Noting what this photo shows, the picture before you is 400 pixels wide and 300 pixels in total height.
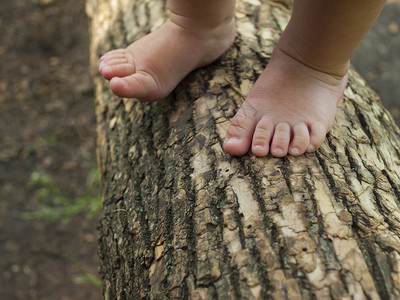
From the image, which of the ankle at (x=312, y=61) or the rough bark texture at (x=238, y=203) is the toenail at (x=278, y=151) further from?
the ankle at (x=312, y=61)

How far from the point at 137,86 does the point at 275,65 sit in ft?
1.28

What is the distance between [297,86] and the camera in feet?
3.81

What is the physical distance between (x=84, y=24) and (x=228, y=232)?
2614mm

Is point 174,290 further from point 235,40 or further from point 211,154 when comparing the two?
point 235,40

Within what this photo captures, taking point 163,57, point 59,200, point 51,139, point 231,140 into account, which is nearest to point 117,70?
point 163,57

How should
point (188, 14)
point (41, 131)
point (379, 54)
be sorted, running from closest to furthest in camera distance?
1. point (188, 14)
2. point (41, 131)
3. point (379, 54)

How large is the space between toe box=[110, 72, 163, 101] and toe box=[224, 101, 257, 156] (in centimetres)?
28

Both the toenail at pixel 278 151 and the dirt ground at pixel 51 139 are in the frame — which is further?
the dirt ground at pixel 51 139

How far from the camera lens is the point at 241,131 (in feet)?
3.58

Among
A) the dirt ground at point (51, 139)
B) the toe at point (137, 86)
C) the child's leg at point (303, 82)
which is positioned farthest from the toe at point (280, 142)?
the dirt ground at point (51, 139)

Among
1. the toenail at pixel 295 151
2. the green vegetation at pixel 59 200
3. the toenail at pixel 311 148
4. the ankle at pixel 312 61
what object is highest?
the ankle at pixel 312 61

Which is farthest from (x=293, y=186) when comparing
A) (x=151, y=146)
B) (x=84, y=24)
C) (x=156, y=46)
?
(x=84, y=24)

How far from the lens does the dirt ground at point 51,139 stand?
209 cm

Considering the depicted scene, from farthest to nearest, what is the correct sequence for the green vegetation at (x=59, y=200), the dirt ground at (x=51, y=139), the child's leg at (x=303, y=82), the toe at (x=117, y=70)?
1. the green vegetation at (x=59, y=200)
2. the dirt ground at (x=51, y=139)
3. the toe at (x=117, y=70)
4. the child's leg at (x=303, y=82)
